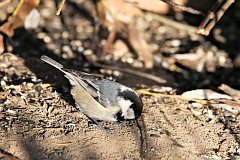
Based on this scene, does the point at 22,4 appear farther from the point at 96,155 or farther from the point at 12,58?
the point at 96,155

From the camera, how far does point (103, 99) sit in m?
4.01

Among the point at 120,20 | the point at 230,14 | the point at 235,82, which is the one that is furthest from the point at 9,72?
the point at 230,14

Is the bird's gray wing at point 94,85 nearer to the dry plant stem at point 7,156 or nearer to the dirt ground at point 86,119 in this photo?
the dirt ground at point 86,119

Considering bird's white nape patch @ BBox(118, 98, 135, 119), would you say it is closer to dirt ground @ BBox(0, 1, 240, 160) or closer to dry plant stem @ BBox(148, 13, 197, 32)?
dirt ground @ BBox(0, 1, 240, 160)

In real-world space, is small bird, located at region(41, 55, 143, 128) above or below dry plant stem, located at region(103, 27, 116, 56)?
below

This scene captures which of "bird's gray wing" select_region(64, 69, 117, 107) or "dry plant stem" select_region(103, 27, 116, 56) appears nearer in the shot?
"bird's gray wing" select_region(64, 69, 117, 107)

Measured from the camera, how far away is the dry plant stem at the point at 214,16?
4159mm

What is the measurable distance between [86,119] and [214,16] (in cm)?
117

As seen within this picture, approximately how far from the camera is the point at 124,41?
5852mm

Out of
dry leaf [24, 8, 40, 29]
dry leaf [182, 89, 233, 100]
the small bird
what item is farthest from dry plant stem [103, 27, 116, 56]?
the small bird

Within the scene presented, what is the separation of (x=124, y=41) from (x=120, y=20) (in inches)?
10.6

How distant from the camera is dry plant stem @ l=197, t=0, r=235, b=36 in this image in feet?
13.6

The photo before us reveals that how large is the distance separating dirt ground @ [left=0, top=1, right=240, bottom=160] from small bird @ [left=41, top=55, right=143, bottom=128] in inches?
3.8

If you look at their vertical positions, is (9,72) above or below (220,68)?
below
